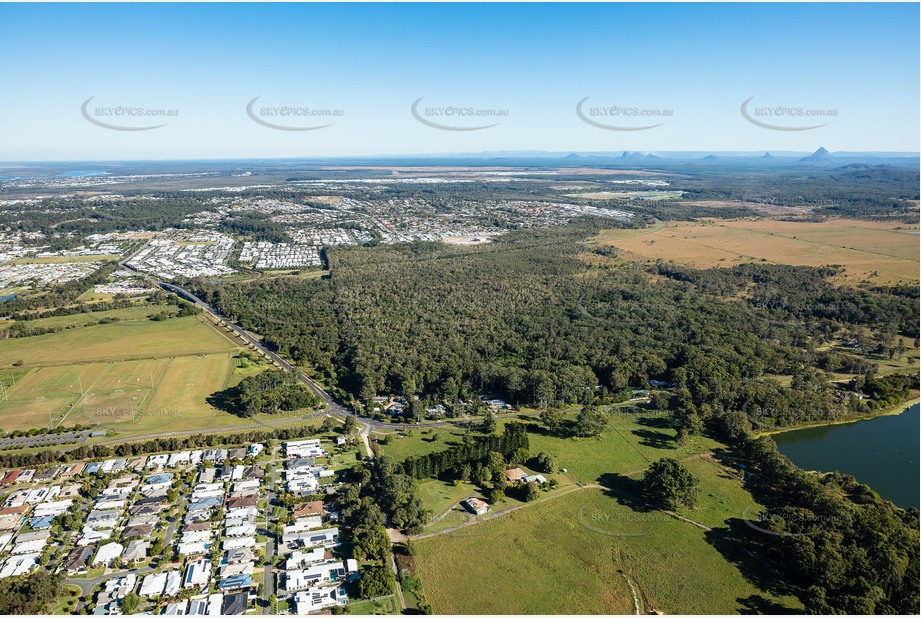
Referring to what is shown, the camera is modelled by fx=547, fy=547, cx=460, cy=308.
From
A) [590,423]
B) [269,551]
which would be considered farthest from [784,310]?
[269,551]

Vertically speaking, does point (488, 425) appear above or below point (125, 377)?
below

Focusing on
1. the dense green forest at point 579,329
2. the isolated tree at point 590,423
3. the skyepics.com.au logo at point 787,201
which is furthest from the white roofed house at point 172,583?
the skyepics.com.au logo at point 787,201

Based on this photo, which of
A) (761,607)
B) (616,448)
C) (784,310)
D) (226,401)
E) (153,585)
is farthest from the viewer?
(784,310)

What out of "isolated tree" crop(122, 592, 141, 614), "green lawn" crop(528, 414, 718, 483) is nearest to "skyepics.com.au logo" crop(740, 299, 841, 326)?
"green lawn" crop(528, 414, 718, 483)

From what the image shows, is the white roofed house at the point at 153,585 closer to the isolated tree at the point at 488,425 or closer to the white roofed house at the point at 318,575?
the white roofed house at the point at 318,575

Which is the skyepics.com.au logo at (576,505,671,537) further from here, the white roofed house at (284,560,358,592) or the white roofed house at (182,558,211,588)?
the white roofed house at (182,558,211,588)

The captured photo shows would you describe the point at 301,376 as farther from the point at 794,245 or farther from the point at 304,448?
the point at 794,245
